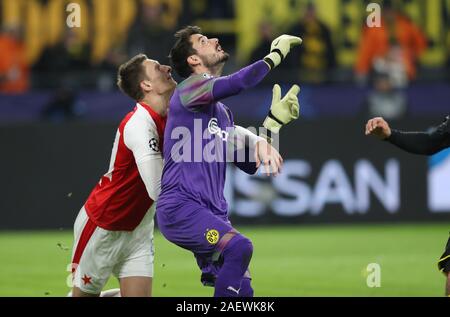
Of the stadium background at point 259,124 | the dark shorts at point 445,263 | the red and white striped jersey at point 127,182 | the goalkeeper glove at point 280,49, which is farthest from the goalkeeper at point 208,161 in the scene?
the stadium background at point 259,124

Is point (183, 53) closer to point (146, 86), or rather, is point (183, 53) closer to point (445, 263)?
point (146, 86)

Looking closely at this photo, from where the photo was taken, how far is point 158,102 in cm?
871

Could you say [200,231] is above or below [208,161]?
below

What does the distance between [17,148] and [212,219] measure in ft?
30.7

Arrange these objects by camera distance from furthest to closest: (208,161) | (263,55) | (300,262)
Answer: (263,55) → (300,262) → (208,161)

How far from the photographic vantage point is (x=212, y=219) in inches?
Result: 312

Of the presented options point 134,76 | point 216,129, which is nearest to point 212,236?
point 216,129

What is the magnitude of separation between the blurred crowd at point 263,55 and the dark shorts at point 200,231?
33.5 feet

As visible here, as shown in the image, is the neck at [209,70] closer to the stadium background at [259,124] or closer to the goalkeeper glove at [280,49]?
the goalkeeper glove at [280,49]

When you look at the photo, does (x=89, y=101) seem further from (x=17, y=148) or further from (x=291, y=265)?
(x=291, y=265)

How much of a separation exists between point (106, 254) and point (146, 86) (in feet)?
4.53

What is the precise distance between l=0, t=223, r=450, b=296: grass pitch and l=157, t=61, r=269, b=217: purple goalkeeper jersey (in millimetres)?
1777

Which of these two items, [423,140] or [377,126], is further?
[423,140]
